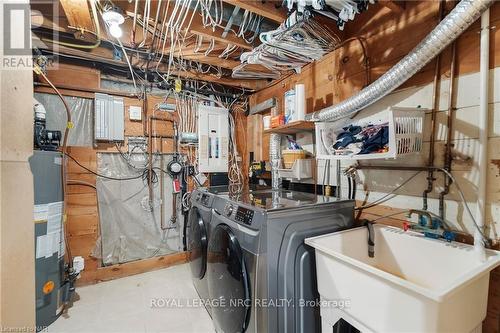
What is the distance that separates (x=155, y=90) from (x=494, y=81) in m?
2.80

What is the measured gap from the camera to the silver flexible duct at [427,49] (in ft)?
3.16

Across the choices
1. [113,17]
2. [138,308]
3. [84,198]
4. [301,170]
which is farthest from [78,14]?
[138,308]

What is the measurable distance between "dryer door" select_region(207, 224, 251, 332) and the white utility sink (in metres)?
0.40

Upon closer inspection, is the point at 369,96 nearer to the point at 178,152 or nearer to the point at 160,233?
the point at 178,152

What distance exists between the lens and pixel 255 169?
105 inches

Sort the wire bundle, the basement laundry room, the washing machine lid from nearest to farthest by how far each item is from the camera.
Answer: the basement laundry room
the washing machine lid
the wire bundle

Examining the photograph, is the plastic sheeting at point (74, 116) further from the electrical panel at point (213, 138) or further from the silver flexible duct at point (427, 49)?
the silver flexible duct at point (427, 49)

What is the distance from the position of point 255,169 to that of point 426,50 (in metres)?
1.88

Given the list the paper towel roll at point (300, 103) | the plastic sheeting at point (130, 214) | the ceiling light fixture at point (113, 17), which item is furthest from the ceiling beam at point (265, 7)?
the plastic sheeting at point (130, 214)

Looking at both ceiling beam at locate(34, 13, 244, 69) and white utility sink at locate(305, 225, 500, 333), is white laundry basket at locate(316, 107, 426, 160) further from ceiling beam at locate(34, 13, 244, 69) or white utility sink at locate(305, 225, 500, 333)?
ceiling beam at locate(34, 13, 244, 69)

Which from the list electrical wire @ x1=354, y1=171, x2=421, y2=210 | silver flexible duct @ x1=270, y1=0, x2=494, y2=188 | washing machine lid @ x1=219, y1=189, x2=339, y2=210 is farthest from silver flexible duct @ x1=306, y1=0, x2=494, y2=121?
washing machine lid @ x1=219, y1=189, x2=339, y2=210

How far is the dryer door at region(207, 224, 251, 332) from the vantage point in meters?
1.21

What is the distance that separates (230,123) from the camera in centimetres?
301

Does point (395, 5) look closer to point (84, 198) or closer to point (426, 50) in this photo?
point (426, 50)
